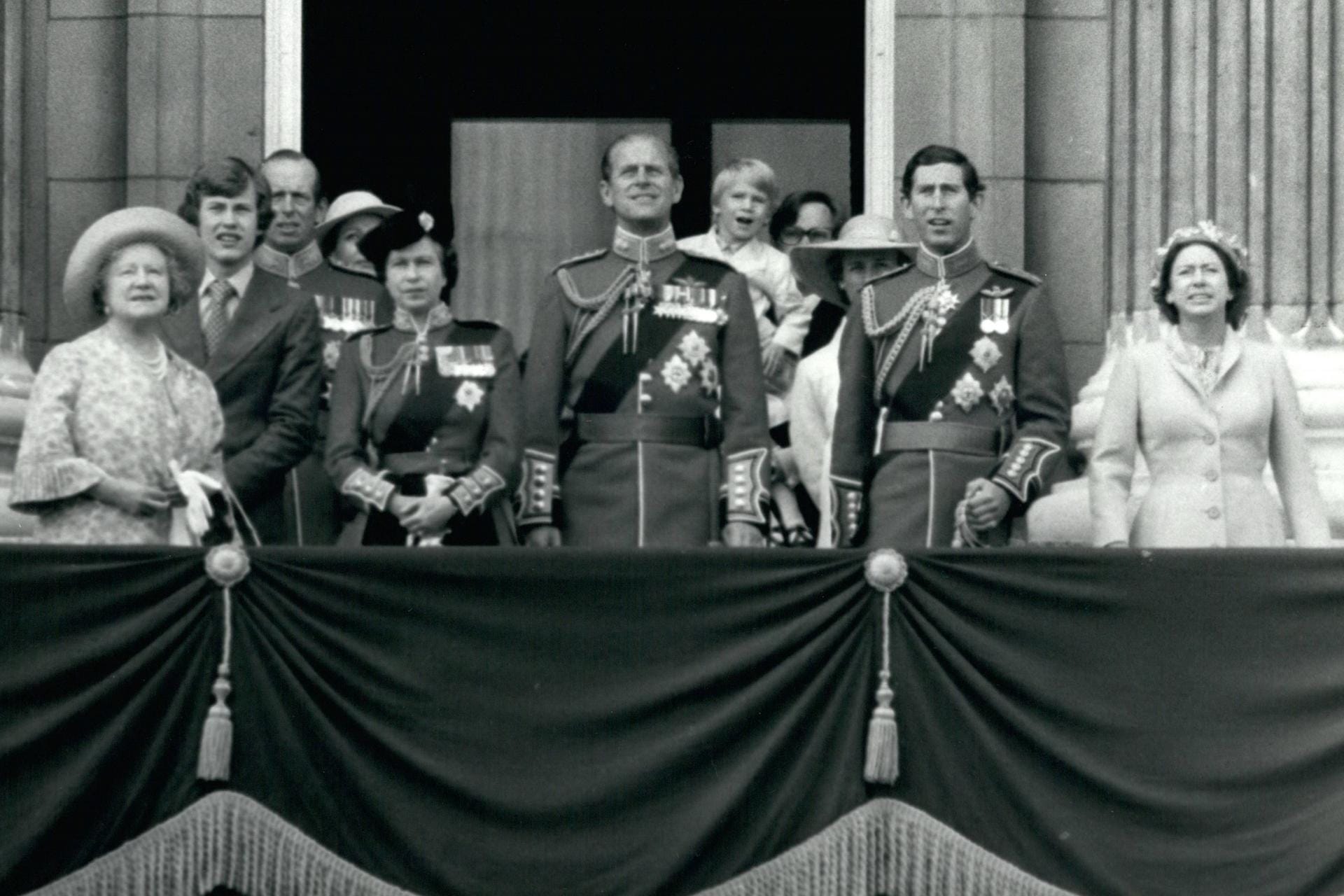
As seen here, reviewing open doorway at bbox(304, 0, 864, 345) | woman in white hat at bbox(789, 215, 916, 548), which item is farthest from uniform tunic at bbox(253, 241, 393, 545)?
open doorway at bbox(304, 0, 864, 345)

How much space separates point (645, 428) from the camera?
984 centimetres

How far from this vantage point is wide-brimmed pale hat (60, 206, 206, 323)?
9562 millimetres

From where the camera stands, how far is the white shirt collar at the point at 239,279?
10.3 metres

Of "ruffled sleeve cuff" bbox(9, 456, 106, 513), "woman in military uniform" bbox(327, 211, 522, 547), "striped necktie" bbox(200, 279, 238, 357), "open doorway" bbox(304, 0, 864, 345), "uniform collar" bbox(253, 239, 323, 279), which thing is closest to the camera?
"ruffled sleeve cuff" bbox(9, 456, 106, 513)

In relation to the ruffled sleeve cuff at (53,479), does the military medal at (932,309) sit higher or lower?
higher

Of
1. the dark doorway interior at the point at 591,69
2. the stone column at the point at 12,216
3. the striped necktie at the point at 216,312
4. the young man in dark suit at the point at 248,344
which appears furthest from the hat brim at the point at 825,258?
the dark doorway interior at the point at 591,69

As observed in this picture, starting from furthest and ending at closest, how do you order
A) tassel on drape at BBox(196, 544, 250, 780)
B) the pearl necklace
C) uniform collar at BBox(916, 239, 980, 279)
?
uniform collar at BBox(916, 239, 980, 279)
the pearl necklace
tassel on drape at BBox(196, 544, 250, 780)

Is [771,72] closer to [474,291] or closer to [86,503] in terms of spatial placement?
[474,291]

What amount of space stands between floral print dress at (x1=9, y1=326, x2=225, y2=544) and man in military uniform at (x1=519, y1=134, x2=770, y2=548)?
993 mm

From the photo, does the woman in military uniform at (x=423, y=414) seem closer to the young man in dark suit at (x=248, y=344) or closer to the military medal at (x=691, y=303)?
the young man in dark suit at (x=248, y=344)

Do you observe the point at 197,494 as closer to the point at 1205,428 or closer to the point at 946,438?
the point at 946,438

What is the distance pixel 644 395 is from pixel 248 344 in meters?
1.17

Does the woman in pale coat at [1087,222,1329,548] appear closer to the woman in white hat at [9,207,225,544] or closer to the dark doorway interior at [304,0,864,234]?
the woman in white hat at [9,207,225,544]

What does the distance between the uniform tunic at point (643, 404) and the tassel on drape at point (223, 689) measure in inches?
49.5
